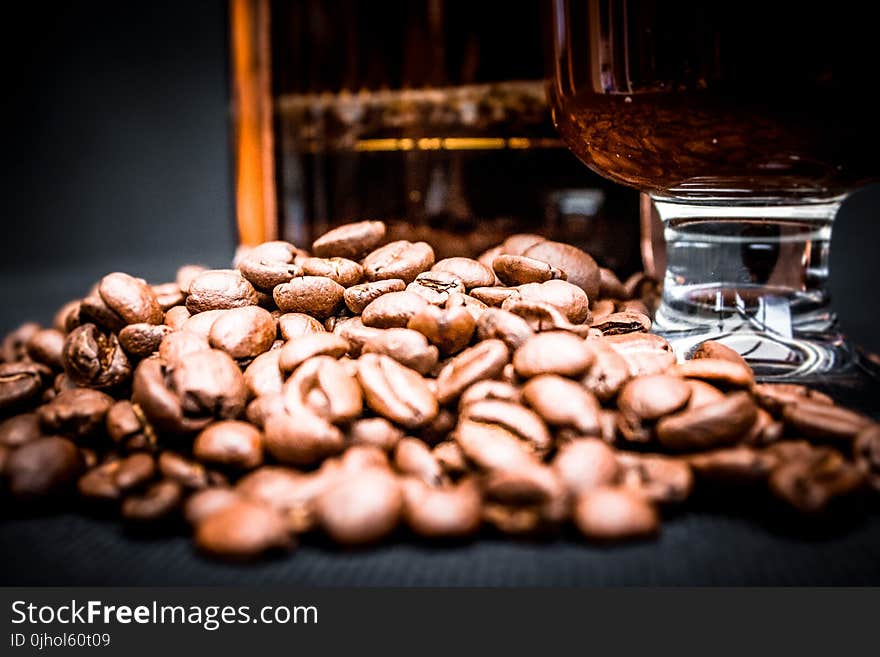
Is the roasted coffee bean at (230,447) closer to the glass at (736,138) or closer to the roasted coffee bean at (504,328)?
the roasted coffee bean at (504,328)

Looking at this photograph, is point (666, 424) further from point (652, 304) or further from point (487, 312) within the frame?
point (652, 304)

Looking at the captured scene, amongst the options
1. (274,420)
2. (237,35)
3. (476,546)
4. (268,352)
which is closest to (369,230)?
(268,352)

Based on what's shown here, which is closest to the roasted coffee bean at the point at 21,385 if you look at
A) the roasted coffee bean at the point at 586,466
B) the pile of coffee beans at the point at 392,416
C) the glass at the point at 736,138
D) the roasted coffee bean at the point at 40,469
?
the pile of coffee beans at the point at 392,416

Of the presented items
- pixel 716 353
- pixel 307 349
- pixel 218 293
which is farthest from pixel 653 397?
pixel 218 293

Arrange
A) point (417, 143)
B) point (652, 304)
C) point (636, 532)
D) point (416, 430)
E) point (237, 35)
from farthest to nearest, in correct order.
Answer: point (237, 35) → point (417, 143) → point (652, 304) → point (416, 430) → point (636, 532)

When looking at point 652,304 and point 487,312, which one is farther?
point 652,304

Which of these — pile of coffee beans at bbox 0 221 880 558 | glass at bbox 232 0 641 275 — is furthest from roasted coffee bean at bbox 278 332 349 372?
glass at bbox 232 0 641 275
